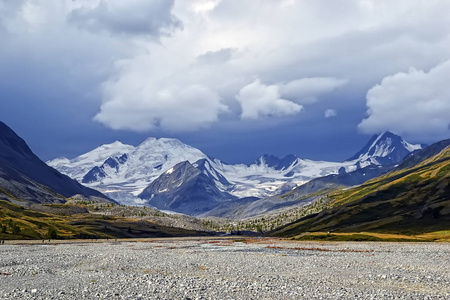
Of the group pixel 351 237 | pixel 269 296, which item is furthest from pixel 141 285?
pixel 351 237

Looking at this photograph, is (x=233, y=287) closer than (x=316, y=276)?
Yes

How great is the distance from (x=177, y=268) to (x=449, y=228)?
184 m

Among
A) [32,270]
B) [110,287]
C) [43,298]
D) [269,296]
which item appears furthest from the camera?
[32,270]

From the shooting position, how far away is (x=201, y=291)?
107ft

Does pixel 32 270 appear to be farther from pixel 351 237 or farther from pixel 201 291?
pixel 351 237

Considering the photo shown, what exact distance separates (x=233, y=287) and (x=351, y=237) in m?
139

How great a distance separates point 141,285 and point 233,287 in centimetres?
758

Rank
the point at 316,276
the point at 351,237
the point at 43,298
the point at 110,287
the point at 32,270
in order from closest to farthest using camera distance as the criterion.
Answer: the point at 43,298, the point at 110,287, the point at 316,276, the point at 32,270, the point at 351,237

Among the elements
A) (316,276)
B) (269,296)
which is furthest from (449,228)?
(269,296)

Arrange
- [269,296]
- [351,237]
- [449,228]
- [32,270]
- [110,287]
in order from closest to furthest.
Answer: [269,296] → [110,287] → [32,270] → [351,237] → [449,228]

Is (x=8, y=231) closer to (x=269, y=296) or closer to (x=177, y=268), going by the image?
(x=177, y=268)

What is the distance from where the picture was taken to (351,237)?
163 meters

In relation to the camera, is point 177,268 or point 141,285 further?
point 177,268

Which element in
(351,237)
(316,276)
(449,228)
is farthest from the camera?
(449,228)
